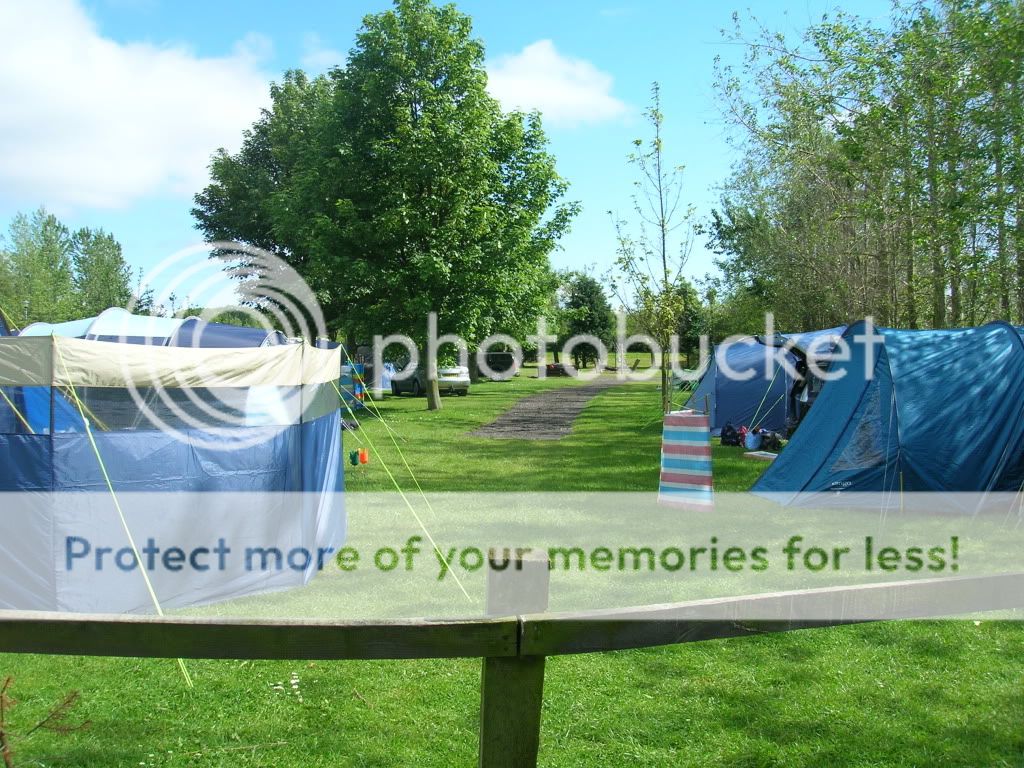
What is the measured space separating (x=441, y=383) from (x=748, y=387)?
1821cm

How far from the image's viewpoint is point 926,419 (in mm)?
9391

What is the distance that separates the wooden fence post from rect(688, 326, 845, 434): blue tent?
14.7m

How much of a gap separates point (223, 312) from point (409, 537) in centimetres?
2859

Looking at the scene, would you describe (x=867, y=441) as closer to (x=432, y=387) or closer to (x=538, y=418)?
(x=538, y=418)

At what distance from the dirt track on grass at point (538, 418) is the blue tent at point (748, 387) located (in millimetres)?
3625

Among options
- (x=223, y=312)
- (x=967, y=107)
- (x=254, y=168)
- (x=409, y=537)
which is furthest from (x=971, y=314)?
(x=254, y=168)

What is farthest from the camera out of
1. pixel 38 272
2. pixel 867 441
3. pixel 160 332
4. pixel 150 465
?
pixel 38 272

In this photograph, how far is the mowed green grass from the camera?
3.82 metres

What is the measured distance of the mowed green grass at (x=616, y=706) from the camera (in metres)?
3.82

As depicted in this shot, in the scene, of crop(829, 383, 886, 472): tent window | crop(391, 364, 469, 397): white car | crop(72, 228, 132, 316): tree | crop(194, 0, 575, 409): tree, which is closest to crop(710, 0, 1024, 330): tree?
crop(829, 383, 886, 472): tent window

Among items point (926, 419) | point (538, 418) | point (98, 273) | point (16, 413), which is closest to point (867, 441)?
point (926, 419)

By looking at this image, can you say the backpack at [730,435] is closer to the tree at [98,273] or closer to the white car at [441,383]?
the white car at [441,383]

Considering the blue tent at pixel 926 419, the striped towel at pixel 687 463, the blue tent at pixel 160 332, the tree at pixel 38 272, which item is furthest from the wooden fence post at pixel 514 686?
the tree at pixel 38 272

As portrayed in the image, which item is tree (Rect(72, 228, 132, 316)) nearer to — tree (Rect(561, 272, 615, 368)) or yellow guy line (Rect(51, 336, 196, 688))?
tree (Rect(561, 272, 615, 368))
